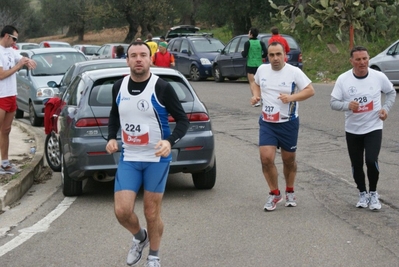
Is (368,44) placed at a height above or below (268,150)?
below

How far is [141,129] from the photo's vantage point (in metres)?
5.95

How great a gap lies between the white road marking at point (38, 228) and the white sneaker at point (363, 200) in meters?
3.16

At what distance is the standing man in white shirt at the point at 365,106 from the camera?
8188mm

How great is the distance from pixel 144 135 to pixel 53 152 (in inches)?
224

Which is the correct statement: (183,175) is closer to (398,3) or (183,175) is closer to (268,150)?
(268,150)

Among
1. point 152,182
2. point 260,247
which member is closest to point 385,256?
point 260,247

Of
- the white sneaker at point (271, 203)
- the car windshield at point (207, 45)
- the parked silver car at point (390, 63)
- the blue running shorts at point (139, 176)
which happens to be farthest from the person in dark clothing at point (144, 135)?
the car windshield at point (207, 45)

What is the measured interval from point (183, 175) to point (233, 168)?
30.3 inches

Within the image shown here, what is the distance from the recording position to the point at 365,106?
26.9ft

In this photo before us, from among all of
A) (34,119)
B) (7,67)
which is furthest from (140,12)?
(7,67)

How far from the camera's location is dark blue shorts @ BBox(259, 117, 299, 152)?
823 centimetres

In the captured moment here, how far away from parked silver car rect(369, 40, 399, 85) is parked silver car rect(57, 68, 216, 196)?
13059 millimetres

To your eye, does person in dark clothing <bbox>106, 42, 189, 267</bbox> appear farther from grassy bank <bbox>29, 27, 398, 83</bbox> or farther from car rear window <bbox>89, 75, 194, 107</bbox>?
grassy bank <bbox>29, 27, 398, 83</bbox>

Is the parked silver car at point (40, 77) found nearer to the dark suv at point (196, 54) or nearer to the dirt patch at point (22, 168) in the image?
the dirt patch at point (22, 168)
